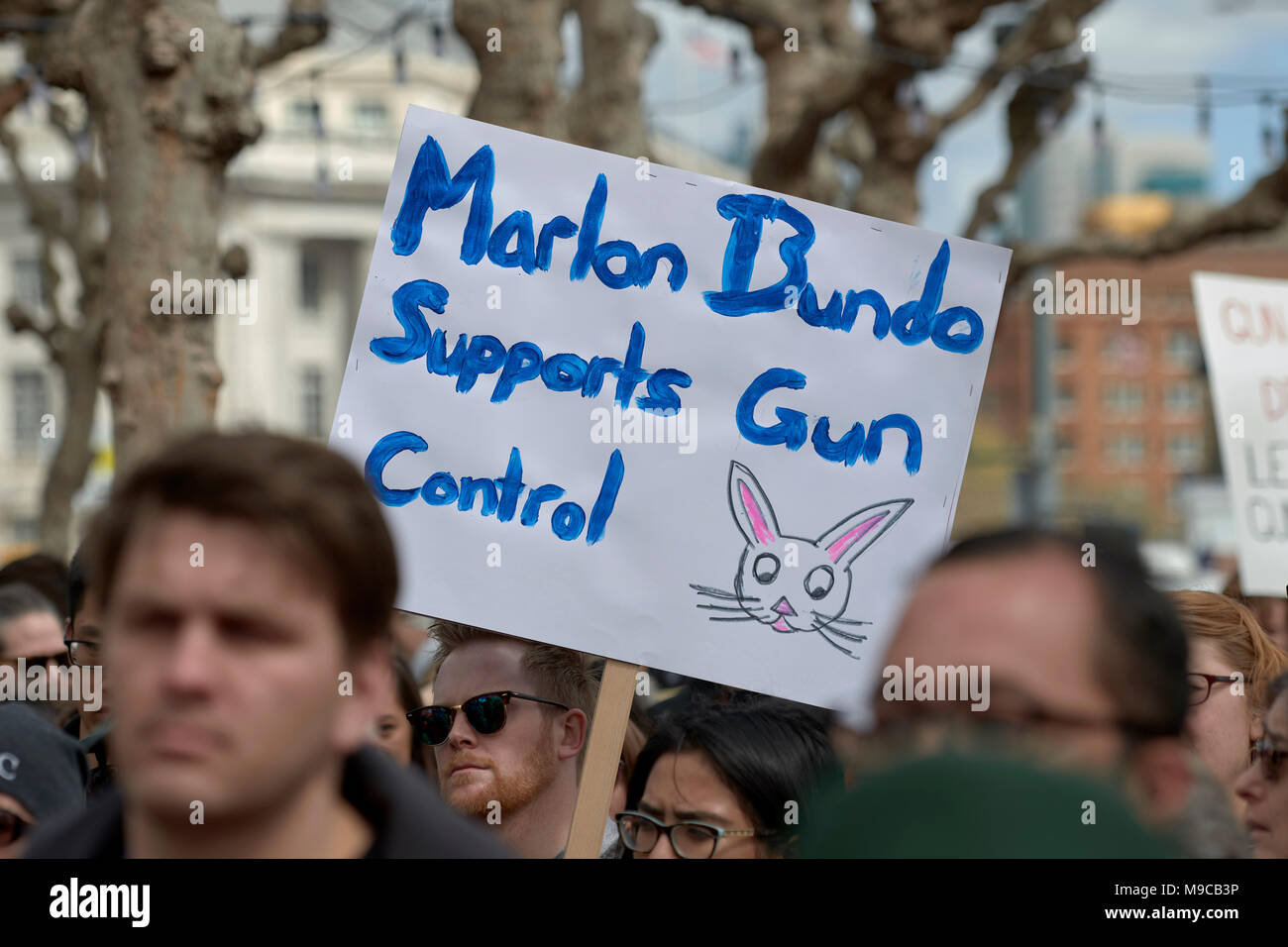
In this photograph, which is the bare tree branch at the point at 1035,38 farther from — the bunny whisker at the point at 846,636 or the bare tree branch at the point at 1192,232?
the bunny whisker at the point at 846,636

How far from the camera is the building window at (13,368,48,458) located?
5806 centimetres

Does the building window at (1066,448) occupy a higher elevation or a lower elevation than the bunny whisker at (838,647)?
higher

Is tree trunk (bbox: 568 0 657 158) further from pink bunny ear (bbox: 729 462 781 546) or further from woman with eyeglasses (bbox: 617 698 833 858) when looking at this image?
woman with eyeglasses (bbox: 617 698 833 858)

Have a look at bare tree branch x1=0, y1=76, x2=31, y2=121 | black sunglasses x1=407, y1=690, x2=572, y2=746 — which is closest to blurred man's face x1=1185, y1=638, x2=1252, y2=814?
black sunglasses x1=407, y1=690, x2=572, y2=746

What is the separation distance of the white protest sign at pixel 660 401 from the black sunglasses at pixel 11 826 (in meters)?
0.87

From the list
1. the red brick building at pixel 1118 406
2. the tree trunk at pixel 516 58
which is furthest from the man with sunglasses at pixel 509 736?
the red brick building at pixel 1118 406

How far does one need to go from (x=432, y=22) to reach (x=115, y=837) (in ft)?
28.3

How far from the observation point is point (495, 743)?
346 centimetres

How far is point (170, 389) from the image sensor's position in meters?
4.90

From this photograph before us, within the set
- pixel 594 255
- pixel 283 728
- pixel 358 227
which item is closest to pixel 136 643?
pixel 283 728

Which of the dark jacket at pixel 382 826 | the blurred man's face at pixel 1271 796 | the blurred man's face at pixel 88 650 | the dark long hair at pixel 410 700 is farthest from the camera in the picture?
the dark long hair at pixel 410 700

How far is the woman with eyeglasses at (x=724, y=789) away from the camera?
305 centimetres

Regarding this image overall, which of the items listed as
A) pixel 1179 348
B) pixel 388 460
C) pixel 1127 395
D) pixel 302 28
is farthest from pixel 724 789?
pixel 1127 395

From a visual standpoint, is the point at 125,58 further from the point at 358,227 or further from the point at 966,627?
the point at 358,227
